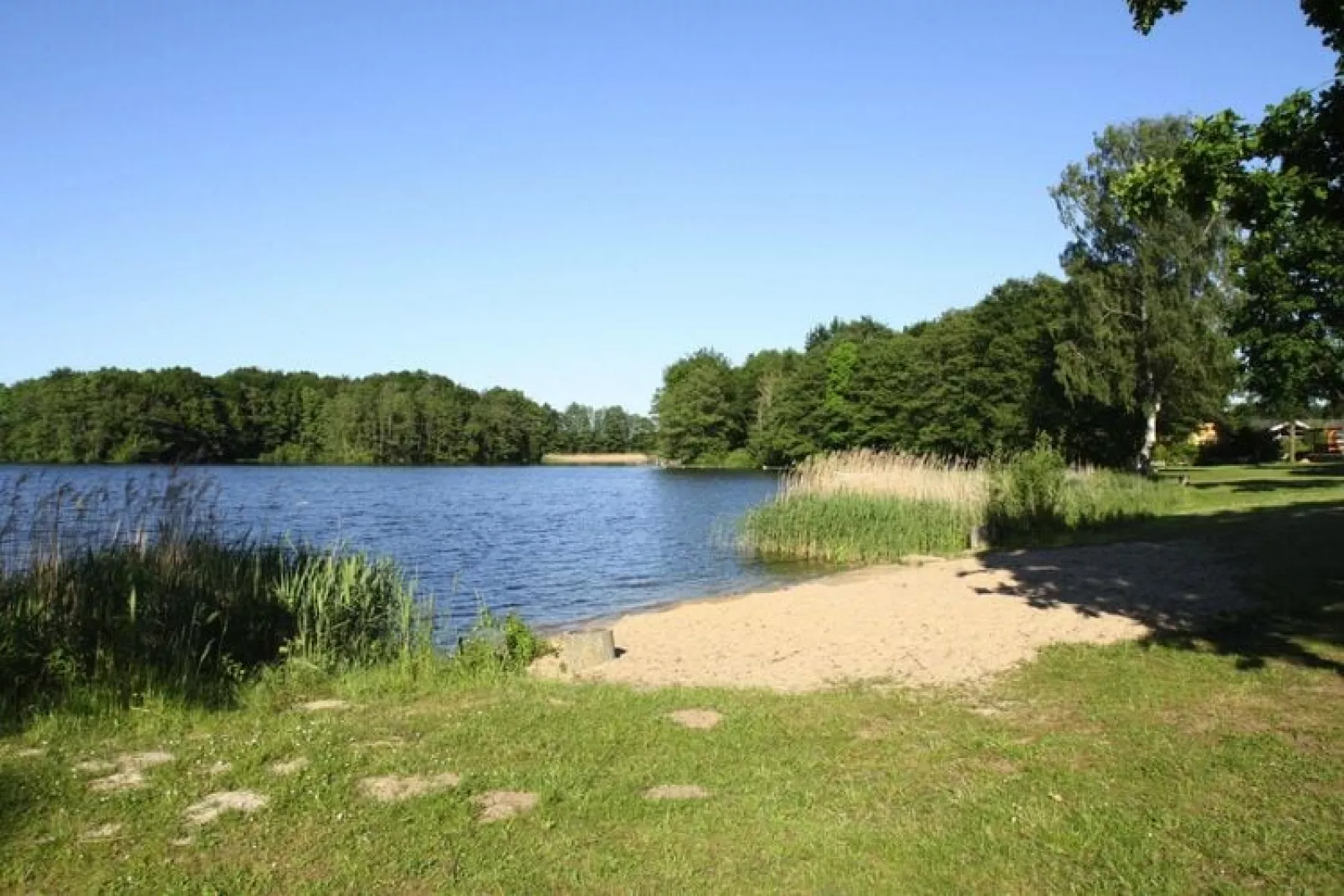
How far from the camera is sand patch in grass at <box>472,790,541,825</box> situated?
5.25 m

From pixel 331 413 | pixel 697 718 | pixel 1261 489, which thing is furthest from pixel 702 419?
pixel 697 718

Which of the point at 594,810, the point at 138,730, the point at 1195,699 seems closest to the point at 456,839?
the point at 594,810

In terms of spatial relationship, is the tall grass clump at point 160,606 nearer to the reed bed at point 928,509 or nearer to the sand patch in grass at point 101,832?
the sand patch in grass at point 101,832

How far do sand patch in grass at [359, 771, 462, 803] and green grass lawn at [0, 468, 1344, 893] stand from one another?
0.26 feet

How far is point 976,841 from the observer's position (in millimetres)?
4785

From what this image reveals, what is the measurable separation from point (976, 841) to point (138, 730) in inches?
235

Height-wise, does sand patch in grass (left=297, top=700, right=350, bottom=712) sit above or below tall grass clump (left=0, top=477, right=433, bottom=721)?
below

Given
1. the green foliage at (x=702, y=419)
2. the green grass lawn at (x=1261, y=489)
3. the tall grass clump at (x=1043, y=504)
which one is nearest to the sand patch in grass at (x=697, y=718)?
the tall grass clump at (x=1043, y=504)

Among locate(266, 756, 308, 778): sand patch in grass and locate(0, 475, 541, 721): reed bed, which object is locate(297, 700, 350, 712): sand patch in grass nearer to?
locate(0, 475, 541, 721): reed bed

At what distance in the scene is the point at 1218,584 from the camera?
12.3 m

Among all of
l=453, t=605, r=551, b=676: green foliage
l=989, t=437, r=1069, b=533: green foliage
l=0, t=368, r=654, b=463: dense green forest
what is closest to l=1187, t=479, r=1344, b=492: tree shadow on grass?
l=989, t=437, r=1069, b=533: green foliage

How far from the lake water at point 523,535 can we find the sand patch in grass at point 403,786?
621 centimetres

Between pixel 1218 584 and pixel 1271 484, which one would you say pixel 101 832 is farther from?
pixel 1271 484

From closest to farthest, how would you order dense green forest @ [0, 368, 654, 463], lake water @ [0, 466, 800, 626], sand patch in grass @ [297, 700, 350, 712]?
sand patch in grass @ [297, 700, 350, 712] < lake water @ [0, 466, 800, 626] < dense green forest @ [0, 368, 654, 463]
